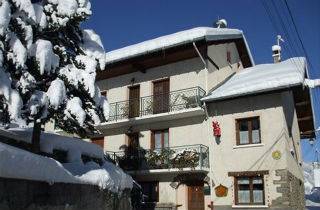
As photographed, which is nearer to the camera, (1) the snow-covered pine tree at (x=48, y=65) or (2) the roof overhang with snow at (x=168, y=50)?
(1) the snow-covered pine tree at (x=48, y=65)

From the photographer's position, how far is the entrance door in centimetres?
1933

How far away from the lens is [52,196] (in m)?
10.4

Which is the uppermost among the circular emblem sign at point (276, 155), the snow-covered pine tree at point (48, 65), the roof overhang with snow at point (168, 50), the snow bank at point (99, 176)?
the roof overhang with snow at point (168, 50)

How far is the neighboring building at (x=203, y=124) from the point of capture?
17922 millimetres

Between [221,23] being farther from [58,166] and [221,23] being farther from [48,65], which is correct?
[58,166]

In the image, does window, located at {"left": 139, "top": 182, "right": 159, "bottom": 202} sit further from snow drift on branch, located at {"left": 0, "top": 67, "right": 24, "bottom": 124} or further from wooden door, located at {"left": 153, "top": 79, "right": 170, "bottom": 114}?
snow drift on branch, located at {"left": 0, "top": 67, "right": 24, "bottom": 124}

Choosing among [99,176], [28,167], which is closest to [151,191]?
[99,176]

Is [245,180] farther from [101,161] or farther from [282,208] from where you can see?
[101,161]

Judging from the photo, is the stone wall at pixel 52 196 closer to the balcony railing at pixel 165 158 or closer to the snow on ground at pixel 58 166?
the snow on ground at pixel 58 166

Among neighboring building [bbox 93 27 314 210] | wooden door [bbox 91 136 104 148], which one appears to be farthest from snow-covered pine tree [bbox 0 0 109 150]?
wooden door [bbox 91 136 104 148]

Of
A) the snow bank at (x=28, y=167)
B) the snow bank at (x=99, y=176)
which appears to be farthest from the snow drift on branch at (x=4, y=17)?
the snow bank at (x=99, y=176)

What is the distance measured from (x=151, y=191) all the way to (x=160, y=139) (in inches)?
107

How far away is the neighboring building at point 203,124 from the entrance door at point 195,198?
0.05 metres

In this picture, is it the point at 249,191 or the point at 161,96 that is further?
the point at 161,96
